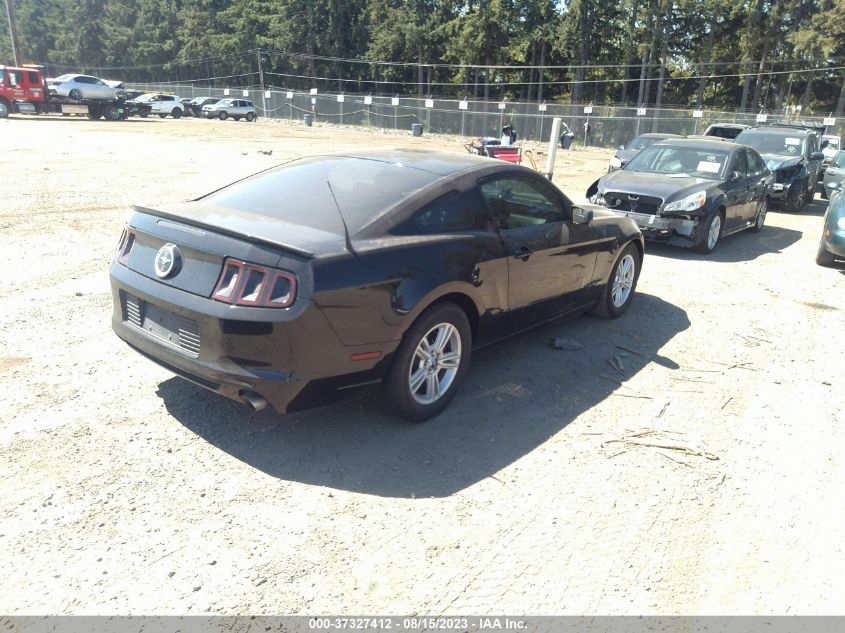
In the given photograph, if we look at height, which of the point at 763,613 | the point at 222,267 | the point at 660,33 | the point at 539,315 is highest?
the point at 660,33

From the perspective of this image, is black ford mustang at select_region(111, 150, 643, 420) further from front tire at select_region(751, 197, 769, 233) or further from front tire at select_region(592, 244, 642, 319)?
front tire at select_region(751, 197, 769, 233)

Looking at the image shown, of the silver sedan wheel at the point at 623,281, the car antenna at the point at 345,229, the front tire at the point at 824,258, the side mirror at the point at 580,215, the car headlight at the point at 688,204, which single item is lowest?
the front tire at the point at 824,258

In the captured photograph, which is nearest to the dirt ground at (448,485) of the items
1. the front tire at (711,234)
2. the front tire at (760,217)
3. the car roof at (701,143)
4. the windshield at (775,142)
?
the front tire at (711,234)

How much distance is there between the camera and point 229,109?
48250 mm

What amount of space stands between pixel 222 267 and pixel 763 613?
3.13m

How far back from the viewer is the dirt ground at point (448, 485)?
282cm

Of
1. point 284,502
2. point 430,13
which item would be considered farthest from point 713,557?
point 430,13

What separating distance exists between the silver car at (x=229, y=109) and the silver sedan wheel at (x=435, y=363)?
160ft

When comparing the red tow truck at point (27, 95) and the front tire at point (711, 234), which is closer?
the front tire at point (711, 234)

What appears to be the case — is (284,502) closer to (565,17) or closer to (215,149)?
(215,149)

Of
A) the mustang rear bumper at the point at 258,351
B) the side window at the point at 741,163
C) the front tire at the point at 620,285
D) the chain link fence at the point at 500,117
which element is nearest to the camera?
the mustang rear bumper at the point at 258,351

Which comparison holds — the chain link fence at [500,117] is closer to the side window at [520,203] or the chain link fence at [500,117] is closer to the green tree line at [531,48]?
the green tree line at [531,48]

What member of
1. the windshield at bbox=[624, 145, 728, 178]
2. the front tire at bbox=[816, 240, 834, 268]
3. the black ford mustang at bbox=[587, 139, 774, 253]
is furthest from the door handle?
the windshield at bbox=[624, 145, 728, 178]

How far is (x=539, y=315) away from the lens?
17.0ft
